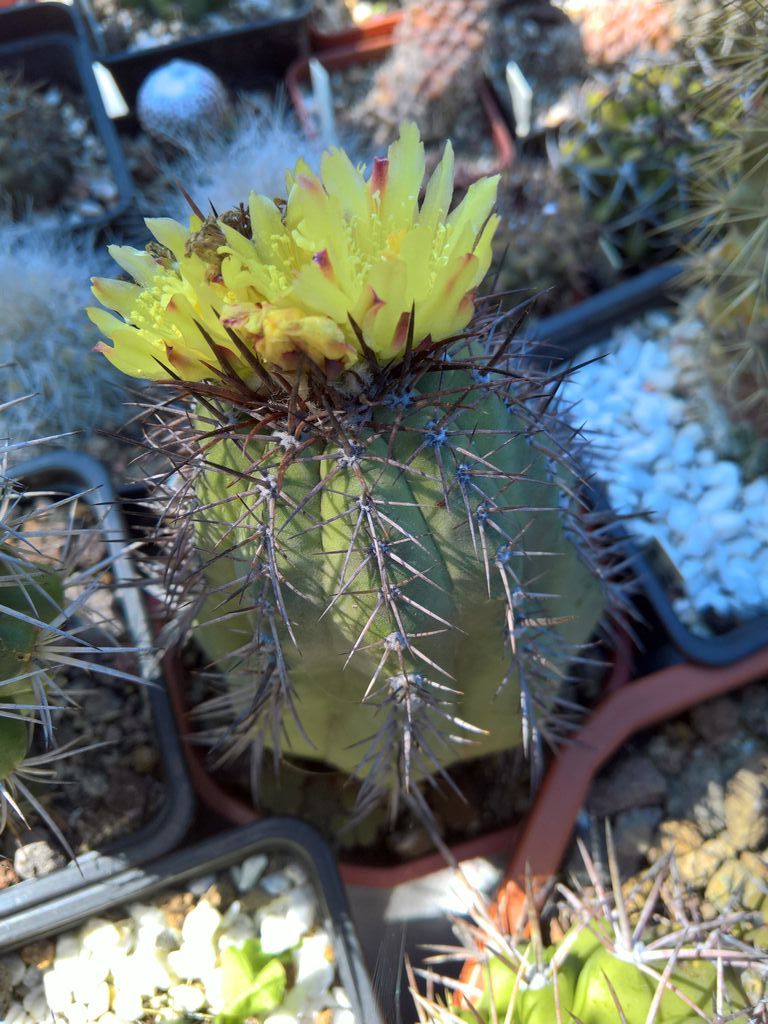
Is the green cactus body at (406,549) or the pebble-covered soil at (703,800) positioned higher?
the green cactus body at (406,549)

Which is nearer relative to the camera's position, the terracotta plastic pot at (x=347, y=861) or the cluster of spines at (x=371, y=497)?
the cluster of spines at (x=371, y=497)

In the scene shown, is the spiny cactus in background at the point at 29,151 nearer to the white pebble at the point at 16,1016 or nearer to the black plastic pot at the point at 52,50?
the black plastic pot at the point at 52,50

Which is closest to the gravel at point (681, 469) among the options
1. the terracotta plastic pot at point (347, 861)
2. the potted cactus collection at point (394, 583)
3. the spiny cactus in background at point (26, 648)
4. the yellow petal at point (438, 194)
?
the potted cactus collection at point (394, 583)

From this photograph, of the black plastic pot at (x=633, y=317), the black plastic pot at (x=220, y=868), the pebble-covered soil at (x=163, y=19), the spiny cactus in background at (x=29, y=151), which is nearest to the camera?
the black plastic pot at (x=220, y=868)

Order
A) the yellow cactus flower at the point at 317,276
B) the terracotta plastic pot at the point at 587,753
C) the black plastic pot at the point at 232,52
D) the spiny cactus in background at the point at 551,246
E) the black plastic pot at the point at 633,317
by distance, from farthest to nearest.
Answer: the black plastic pot at the point at 232,52
the spiny cactus in background at the point at 551,246
the black plastic pot at the point at 633,317
the terracotta plastic pot at the point at 587,753
the yellow cactus flower at the point at 317,276

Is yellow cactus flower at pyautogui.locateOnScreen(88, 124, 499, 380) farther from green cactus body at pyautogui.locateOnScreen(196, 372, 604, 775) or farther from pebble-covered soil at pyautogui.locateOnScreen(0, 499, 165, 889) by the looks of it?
pebble-covered soil at pyautogui.locateOnScreen(0, 499, 165, 889)

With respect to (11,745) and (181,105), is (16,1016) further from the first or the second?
(181,105)

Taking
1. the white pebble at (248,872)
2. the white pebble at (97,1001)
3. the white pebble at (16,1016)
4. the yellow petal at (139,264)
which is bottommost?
the white pebble at (97,1001)
